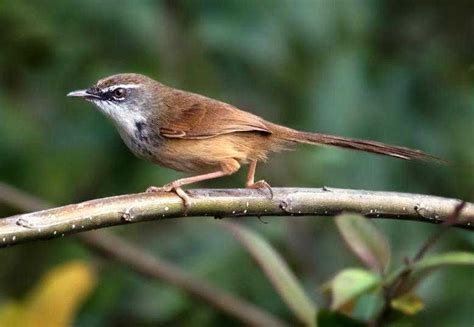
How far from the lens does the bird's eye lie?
5102mm

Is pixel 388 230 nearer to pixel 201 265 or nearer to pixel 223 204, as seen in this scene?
pixel 201 265

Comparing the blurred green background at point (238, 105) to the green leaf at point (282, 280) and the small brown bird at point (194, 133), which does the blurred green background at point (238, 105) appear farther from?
Result: the green leaf at point (282, 280)

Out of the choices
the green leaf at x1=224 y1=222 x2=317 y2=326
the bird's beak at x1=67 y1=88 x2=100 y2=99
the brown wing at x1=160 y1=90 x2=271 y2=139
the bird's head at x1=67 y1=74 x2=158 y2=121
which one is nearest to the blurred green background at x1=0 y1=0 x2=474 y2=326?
the bird's head at x1=67 y1=74 x2=158 y2=121

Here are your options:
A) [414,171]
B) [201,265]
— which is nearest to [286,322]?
[201,265]

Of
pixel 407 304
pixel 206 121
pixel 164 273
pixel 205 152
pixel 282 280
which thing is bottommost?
pixel 164 273

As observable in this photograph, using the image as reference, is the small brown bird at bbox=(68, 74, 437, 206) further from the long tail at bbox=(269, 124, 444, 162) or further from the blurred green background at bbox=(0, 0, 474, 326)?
the blurred green background at bbox=(0, 0, 474, 326)

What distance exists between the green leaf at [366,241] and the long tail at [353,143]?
74 centimetres

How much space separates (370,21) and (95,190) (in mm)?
1933

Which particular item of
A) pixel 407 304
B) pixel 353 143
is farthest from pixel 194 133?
pixel 407 304

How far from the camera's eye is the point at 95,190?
6223 mm

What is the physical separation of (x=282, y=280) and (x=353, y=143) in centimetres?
93

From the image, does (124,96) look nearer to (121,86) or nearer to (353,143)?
(121,86)

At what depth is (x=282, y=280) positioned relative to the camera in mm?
3824

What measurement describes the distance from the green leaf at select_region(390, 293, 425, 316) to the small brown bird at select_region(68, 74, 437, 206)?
3.88 feet
